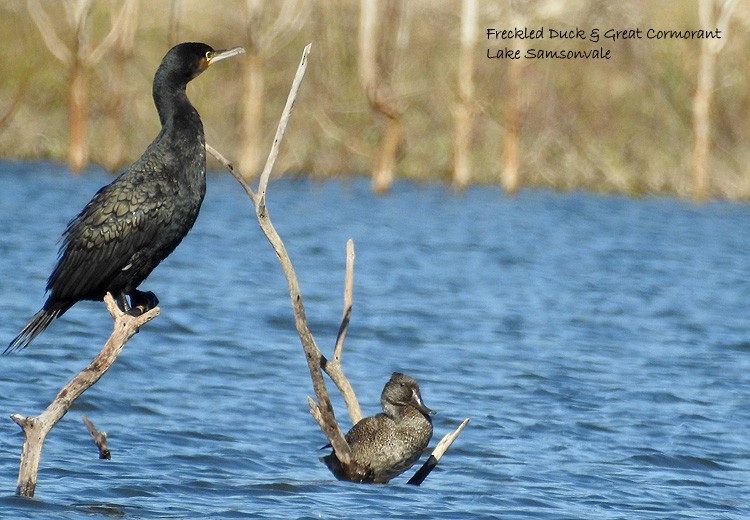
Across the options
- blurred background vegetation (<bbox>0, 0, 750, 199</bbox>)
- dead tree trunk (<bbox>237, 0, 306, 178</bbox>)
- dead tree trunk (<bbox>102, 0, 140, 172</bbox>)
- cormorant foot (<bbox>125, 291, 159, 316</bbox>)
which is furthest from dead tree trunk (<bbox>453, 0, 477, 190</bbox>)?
cormorant foot (<bbox>125, 291, 159, 316</bbox>)

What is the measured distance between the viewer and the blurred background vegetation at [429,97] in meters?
30.2

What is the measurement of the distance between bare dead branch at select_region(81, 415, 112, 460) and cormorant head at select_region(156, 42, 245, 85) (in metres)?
1.89

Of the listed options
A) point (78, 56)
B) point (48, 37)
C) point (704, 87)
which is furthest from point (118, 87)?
point (704, 87)

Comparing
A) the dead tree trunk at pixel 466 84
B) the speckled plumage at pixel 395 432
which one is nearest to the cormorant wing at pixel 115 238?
the speckled plumage at pixel 395 432

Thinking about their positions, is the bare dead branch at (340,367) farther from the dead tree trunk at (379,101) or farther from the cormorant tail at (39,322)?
the dead tree trunk at (379,101)

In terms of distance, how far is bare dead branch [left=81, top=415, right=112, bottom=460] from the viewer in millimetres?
7066

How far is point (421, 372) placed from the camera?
11508 millimetres

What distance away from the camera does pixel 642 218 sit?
88.0 feet

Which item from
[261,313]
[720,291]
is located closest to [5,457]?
[261,313]

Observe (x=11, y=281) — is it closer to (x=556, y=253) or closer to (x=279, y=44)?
(x=556, y=253)

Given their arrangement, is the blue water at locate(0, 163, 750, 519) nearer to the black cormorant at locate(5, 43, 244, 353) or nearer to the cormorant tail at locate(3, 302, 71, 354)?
the cormorant tail at locate(3, 302, 71, 354)

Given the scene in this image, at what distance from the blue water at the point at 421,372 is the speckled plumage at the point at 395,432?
25 cm

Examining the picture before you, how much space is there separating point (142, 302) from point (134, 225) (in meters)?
0.40

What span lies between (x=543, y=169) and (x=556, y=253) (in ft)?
39.5
